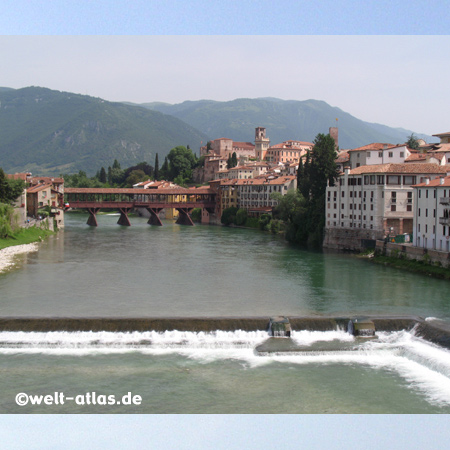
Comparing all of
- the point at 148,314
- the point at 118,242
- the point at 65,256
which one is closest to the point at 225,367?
the point at 148,314

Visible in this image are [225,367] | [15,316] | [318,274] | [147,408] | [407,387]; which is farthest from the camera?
[318,274]

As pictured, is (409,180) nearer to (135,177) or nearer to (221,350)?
(221,350)

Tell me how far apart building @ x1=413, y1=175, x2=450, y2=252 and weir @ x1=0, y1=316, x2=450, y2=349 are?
31.4 feet

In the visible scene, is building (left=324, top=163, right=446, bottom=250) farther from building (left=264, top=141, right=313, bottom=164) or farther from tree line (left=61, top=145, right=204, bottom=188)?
tree line (left=61, top=145, right=204, bottom=188)

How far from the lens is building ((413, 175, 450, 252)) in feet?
75.3

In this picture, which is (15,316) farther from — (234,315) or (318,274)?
(318,274)

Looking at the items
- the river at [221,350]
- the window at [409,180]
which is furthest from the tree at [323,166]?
the river at [221,350]

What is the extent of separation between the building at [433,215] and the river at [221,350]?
247cm

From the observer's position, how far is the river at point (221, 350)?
10328 millimetres

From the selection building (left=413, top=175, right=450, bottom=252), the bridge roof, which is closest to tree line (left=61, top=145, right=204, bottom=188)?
the bridge roof

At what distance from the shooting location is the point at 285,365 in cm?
1202

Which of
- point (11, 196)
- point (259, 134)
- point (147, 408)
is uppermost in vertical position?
point (259, 134)

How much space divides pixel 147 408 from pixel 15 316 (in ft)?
19.4

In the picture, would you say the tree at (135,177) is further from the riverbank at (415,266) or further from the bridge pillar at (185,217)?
the riverbank at (415,266)
